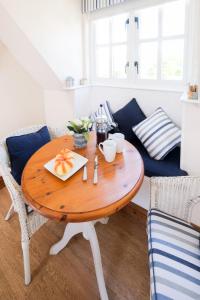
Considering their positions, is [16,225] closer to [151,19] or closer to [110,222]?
[110,222]

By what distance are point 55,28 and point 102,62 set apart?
0.65m

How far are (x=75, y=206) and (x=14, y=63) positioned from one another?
6.53 feet

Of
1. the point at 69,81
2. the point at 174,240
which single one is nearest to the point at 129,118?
the point at 69,81

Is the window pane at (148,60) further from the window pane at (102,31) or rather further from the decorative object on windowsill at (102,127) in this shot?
the decorative object on windowsill at (102,127)

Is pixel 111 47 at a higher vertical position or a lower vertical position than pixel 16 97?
higher

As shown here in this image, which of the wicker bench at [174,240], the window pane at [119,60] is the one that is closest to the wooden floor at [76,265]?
the wicker bench at [174,240]

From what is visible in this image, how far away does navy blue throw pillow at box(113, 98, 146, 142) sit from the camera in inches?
84.3

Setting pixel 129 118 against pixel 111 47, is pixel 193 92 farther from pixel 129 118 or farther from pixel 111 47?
pixel 111 47

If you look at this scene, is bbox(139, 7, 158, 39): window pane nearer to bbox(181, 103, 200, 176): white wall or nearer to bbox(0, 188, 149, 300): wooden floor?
bbox(181, 103, 200, 176): white wall

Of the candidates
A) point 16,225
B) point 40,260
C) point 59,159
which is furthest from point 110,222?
point 59,159

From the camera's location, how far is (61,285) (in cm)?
147

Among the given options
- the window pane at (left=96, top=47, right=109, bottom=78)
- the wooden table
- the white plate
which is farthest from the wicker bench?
the window pane at (left=96, top=47, right=109, bottom=78)

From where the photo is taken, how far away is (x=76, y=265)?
1606 mm

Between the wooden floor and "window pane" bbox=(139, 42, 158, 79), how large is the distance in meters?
1.43
